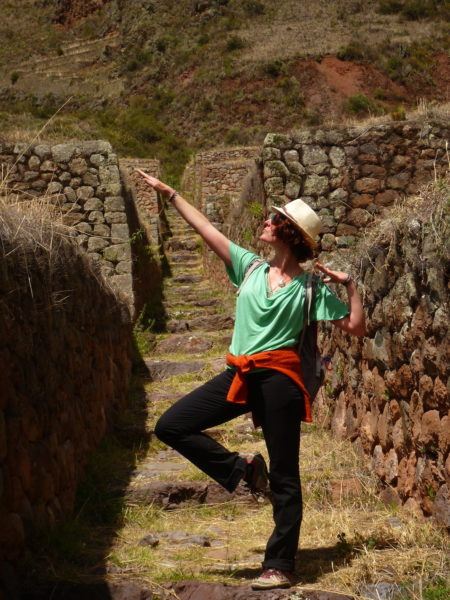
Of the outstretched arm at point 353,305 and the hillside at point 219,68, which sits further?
the hillside at point 219,68

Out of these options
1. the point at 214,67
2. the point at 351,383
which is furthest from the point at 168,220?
the point at 214,67

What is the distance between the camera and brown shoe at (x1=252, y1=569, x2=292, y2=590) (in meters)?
3.29

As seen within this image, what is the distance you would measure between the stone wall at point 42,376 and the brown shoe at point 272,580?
1.01 m

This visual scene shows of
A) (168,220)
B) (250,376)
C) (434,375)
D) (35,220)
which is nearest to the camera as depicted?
(250,376)

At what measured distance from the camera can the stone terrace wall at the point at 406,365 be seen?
3.69 m

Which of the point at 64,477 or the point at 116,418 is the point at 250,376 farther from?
the point at 116,418

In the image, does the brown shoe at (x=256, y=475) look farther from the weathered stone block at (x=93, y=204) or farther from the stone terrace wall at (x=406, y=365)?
the weathered stone block at (x=93, y=204)

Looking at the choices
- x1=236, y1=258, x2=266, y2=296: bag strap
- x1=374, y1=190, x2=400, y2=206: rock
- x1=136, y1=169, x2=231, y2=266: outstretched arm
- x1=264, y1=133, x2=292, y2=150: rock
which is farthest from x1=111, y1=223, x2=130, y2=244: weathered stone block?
x1=236, y1=258, x2=266, y2=296: bag strap

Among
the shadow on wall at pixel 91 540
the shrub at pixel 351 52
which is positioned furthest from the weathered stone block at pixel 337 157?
the shrub at pixel 351 52

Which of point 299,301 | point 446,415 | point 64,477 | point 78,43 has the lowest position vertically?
point 64,477

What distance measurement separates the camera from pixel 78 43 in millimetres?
51000

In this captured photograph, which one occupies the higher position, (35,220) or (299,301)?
(35,220)

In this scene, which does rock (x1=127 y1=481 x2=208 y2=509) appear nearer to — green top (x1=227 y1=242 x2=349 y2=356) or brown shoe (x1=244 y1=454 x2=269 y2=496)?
brown shoe (x1=244 y1=454 x2=269 y2=496)

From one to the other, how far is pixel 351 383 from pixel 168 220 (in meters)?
14.0
